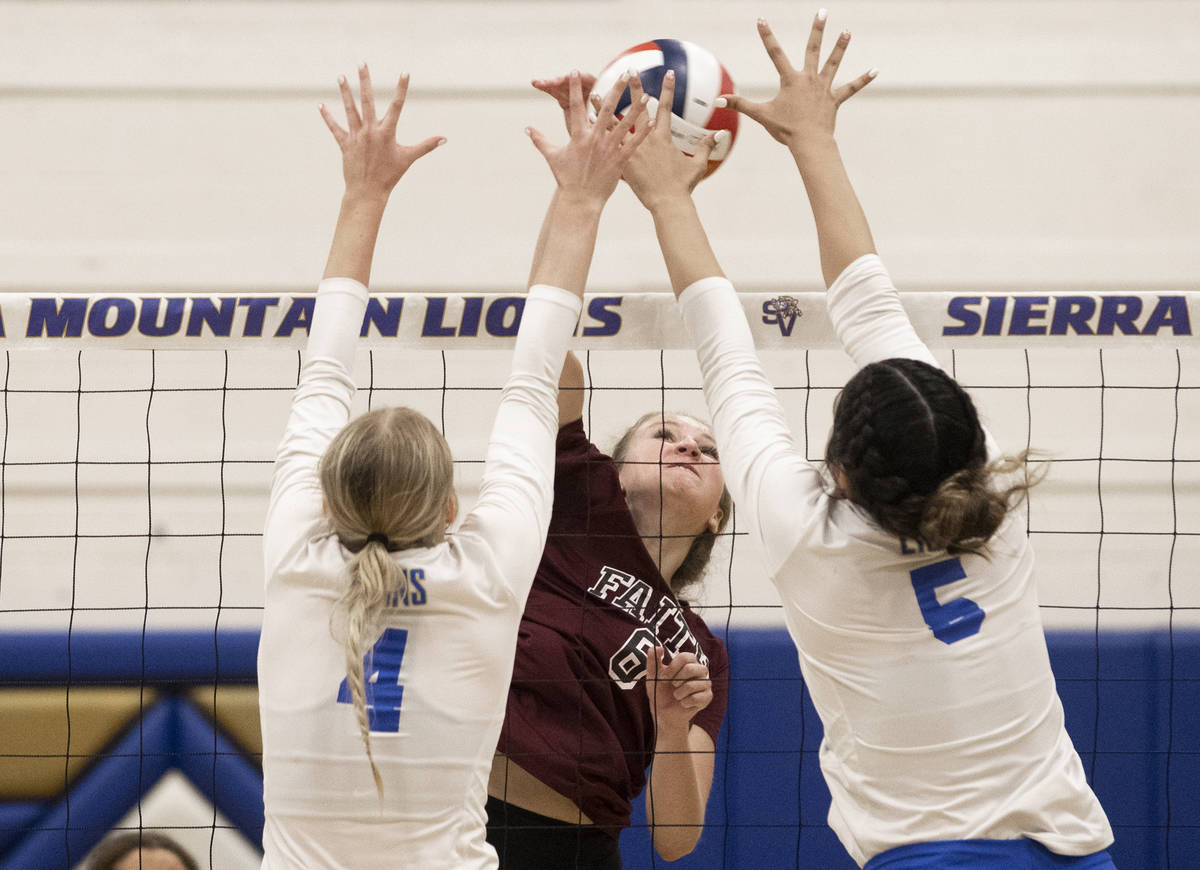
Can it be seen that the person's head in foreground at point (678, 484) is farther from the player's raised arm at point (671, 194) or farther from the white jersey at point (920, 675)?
the white jersey at point (920, 675)

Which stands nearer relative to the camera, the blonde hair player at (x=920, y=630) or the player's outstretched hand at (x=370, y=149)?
the blonde hair player at (x=920, y=630)

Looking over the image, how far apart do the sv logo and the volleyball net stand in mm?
529

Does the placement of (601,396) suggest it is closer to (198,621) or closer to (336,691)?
(198,621)

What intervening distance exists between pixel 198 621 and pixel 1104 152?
3334 mm

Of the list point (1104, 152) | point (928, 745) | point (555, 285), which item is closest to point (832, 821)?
point (928, 745)

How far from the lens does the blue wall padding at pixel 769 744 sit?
327 centimetres

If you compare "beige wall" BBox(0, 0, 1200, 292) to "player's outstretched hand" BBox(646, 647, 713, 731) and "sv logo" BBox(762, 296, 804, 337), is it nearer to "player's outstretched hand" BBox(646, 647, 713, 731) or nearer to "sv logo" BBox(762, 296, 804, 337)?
"sv logo" BBox(762, 296, 804, 337)

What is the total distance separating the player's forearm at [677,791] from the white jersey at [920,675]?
2.36ft

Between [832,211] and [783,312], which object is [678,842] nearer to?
[783,312]

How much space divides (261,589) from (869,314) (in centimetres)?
247

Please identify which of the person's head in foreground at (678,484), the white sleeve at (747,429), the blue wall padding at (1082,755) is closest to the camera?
the white sleeve at (747,429)

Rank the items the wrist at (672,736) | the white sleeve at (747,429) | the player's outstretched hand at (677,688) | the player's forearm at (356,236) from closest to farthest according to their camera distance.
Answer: the white sleeve at (747,429), the player's forearm at (356,236), the player's outstretched hand at (677,688), the wrist at (672,736)

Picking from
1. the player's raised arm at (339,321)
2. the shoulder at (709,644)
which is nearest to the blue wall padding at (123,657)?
the shoulder at (709,644)

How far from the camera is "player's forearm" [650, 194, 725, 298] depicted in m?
1.64
